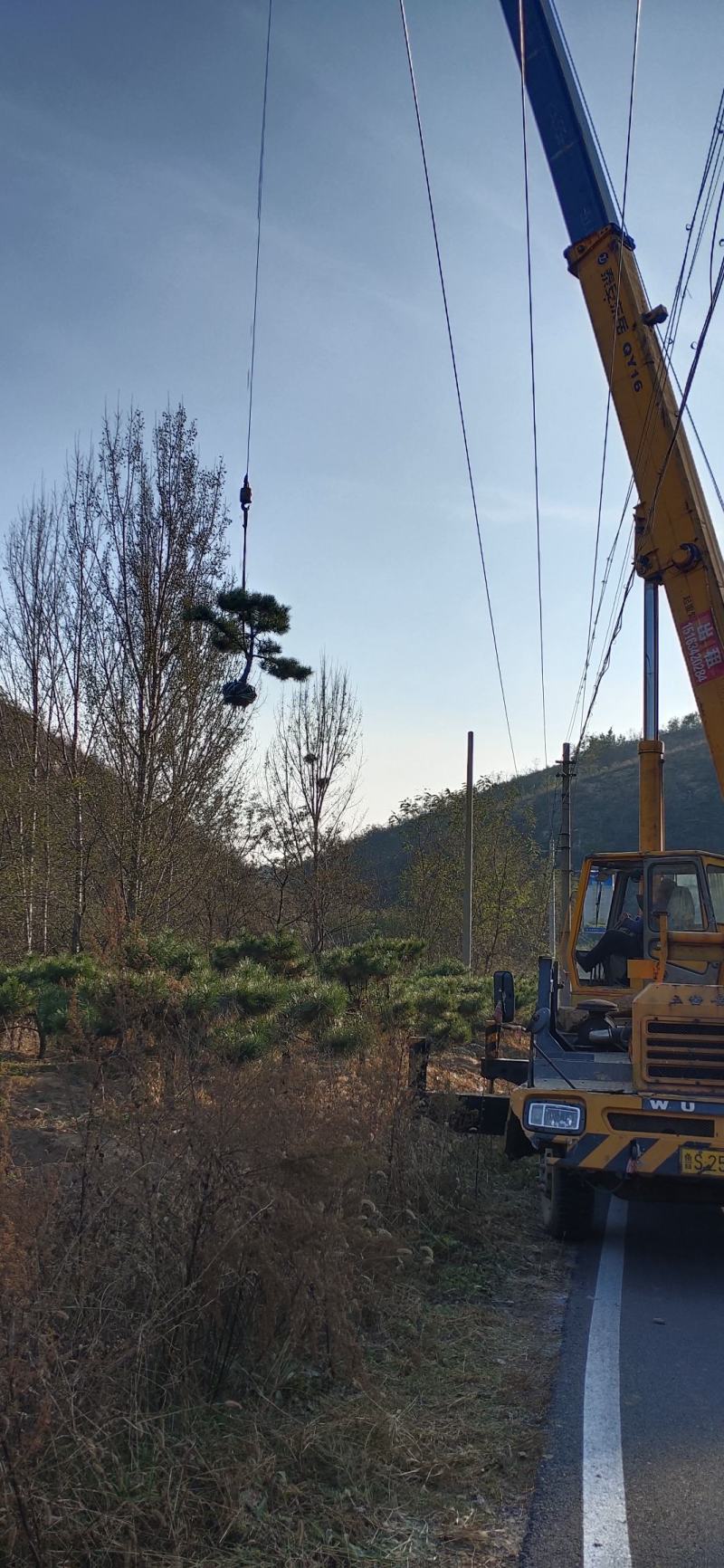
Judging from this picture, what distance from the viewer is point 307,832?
77.0ft

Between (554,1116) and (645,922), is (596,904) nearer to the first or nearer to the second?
(645,922)

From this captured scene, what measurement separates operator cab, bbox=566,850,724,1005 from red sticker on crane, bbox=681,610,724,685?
5.30 feet

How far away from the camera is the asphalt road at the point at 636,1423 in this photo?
139 inches

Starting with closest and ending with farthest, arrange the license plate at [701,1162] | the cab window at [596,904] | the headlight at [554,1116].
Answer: the license plate at [701,1162]
the headlight at [554,1116]
the cab window at [596,904]

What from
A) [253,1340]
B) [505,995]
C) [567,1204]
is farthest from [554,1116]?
[253,1340]

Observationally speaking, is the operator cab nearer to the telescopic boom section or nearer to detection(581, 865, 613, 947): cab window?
detection(581, 865, 613, 947): cab window

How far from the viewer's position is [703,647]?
989 cm

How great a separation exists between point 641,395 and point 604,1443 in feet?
30.3

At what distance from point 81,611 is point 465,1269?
15.3 meters

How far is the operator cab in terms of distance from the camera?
8.55 meters

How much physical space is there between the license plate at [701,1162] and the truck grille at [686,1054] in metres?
0.49

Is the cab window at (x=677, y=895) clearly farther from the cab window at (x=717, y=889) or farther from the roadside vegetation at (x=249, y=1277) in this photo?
the roadside vegetation at (x=249, y=1277)

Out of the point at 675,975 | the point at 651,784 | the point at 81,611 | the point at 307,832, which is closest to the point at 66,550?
the point at 81,611

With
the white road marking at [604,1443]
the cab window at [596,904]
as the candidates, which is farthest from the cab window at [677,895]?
the white road marking at [604,1443]
